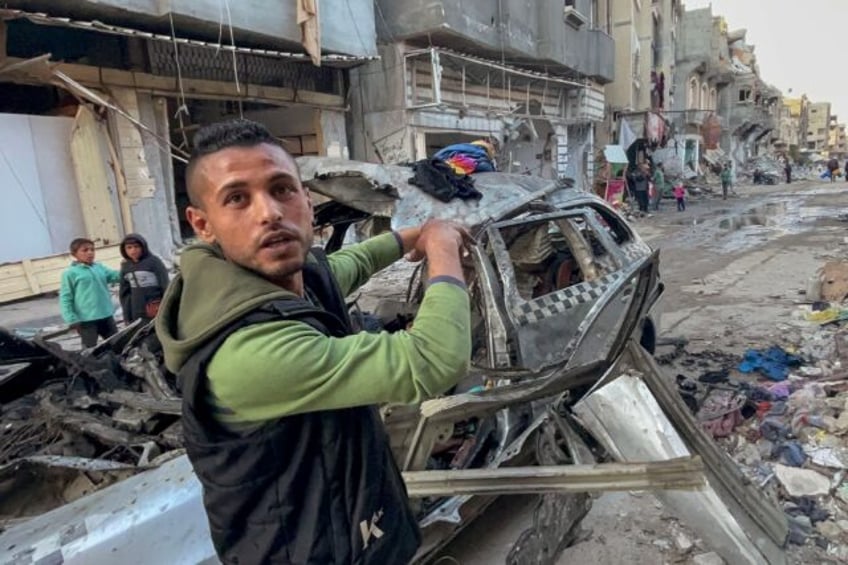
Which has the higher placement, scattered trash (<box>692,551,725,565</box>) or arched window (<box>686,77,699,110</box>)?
arched window (<box>686,77,699,110</box>)

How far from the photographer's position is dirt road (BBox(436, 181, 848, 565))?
2.75 m

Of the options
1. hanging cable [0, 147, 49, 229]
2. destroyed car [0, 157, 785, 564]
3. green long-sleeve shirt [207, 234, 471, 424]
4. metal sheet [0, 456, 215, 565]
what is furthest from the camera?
hanging cable [0, 147, 49, 229]

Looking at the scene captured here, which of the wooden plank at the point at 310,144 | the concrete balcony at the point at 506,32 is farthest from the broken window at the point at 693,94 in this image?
the wooden plank at the point at 310,144

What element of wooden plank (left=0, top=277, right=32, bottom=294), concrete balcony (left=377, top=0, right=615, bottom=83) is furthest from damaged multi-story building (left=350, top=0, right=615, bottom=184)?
wooden plank (left=0, top=277, right=32, bottom=294)

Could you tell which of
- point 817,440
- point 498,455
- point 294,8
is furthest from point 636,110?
point 498,455

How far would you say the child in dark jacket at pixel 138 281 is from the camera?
5.00 meters

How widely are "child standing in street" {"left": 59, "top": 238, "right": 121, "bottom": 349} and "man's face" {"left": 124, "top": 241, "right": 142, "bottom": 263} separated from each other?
0.38 m

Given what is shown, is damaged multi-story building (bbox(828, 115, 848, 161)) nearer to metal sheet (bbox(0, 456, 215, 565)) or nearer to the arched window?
the arched window

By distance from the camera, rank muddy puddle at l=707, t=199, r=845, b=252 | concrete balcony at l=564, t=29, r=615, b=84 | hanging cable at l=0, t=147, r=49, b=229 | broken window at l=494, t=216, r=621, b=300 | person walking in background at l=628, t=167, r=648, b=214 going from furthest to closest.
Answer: person walking in background at l=628, t=167, r=648, b=214, concrete balcony at l=564, t=29, r=615, b=84, muddy puddle at l=707, t=199, r=845, b=252, hanging cable at l=0, t=147, r=49, b=229, broken window at l=494, t=216, r=621, b=300

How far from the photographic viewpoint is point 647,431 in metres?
1.89

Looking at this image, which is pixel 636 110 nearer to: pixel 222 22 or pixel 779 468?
pixel 222 22

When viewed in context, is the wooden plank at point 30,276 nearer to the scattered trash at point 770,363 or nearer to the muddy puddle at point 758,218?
the scattered trash at point 770,363

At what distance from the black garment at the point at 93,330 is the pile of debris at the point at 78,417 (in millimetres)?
1828

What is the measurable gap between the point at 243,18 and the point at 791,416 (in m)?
8.53
